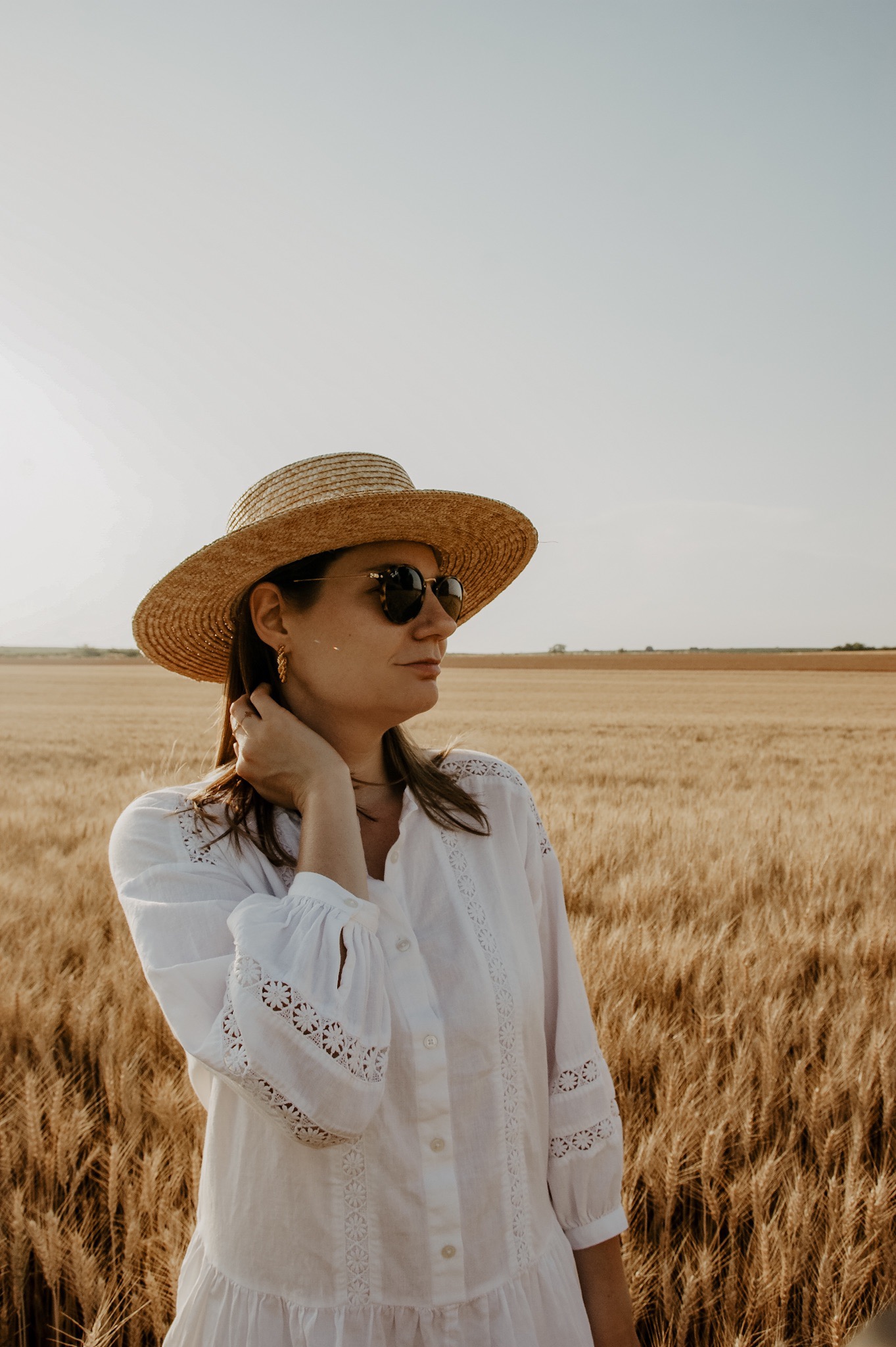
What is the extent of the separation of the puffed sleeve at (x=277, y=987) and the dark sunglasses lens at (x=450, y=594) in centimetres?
73

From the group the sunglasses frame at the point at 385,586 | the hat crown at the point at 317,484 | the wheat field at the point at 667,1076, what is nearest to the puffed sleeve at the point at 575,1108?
the sunglasses frame at the point at 385,586

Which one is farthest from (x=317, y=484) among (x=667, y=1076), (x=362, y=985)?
(x=667, y=1076)

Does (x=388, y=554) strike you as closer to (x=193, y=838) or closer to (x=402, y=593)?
(x=402, y=593)

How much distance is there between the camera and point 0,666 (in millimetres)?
57500

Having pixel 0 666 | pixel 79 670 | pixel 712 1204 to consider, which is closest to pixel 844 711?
pixel 712 1204

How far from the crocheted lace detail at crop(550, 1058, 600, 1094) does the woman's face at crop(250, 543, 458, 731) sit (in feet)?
2.27

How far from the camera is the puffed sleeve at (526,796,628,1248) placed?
4.64 ft

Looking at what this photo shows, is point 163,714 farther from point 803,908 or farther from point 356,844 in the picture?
point 356,844

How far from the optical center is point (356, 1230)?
3.90 feet

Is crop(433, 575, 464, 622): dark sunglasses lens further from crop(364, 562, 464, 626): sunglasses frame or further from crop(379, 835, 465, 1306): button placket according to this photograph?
crop(379, 835, 465, 1306): button placket

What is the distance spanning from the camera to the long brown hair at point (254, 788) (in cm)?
144

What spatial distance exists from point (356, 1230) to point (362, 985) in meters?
0.38

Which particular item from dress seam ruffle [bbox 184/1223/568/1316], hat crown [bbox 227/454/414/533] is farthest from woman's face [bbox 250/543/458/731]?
dress seam ruffle [bbox 184/1223/568/1316]

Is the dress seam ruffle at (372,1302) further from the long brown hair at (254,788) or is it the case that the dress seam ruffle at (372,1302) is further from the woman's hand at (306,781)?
the long brown hair at (254,788)
